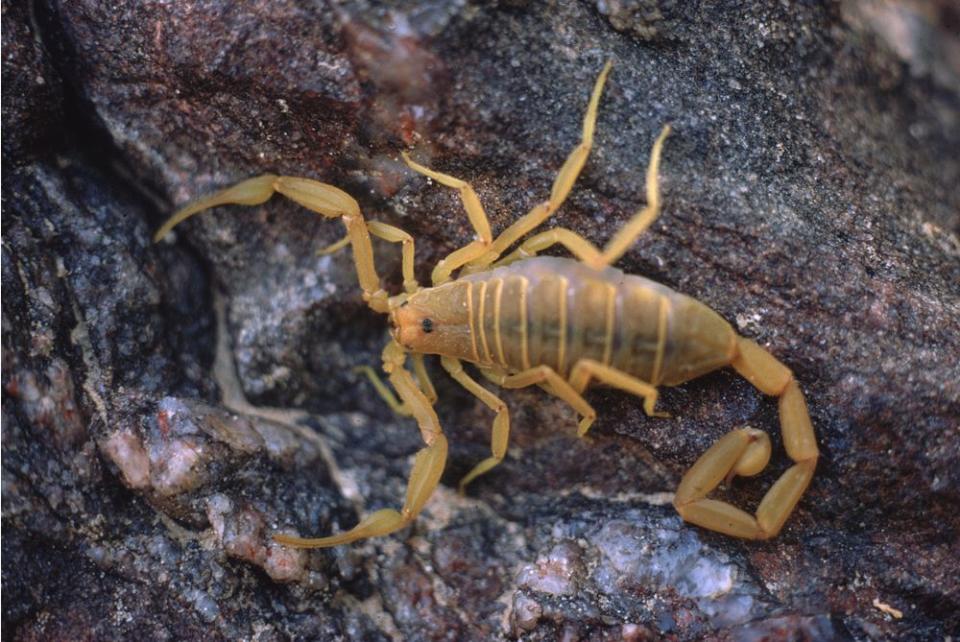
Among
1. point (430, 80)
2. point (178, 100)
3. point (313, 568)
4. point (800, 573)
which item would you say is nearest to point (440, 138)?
point (430, 80)

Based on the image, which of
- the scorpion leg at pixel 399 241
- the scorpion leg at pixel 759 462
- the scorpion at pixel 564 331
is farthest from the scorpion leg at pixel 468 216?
the scorpion leg at pixel 759 462

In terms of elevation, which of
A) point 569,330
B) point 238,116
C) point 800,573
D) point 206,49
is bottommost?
point 800,573

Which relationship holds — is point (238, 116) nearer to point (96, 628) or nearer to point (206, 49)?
point (206, 49)

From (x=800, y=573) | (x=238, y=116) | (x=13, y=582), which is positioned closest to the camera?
(x=13, y=582)

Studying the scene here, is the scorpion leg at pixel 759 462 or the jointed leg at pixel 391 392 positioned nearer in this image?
the scorpion leg at pixel 759 462

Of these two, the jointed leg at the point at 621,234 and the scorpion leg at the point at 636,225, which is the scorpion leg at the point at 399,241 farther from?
the scorpion leg at the point at 636,225

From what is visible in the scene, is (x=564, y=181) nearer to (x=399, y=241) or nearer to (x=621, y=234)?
(x=621, y=234)

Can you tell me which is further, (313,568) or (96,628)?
(313,568)

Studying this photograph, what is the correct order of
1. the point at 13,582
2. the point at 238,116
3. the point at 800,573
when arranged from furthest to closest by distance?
1. the point at 238,116
2. the point at 800,573
3. the point at 13,582
